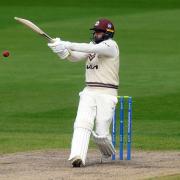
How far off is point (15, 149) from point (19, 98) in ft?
25.2

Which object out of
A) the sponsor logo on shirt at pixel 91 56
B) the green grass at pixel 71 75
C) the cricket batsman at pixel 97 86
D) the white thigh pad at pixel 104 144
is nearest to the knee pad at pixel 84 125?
the cricket batsman at pixel 97 86

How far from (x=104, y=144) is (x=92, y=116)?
1.41 ft

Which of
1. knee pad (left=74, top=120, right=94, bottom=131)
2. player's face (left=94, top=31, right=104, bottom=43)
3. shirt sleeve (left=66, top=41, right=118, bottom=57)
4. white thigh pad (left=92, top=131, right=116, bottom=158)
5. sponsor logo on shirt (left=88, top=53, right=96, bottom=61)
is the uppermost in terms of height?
player's face (left=94, top=31, right=104, bottom=43)

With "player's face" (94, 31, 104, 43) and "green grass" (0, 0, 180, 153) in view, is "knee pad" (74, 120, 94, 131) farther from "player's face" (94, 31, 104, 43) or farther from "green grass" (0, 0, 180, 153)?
"green grass" (0, 0, 180, 153)

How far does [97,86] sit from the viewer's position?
41.8 feet

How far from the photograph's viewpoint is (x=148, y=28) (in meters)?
40.3

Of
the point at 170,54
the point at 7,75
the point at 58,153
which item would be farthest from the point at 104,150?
the point at 170,54

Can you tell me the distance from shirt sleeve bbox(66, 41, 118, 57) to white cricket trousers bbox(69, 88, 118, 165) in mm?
589

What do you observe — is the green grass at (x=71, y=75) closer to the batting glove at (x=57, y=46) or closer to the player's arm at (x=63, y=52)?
the player's arm at (x=63, y=52)

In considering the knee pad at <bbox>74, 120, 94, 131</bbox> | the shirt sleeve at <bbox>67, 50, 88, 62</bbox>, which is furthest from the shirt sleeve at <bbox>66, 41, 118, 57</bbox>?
the knee pad at <bbox>74, 120, 94, 131</bbox>

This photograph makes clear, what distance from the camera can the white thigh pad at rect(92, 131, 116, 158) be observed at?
12539 mm

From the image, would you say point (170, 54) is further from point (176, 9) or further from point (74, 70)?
point (176, 9)

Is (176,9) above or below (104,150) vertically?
above

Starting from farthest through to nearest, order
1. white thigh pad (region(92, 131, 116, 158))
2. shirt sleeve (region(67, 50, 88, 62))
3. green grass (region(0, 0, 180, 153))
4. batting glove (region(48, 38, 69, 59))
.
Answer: green grass (region(0, 0, 180, 153)) → shirt sleeve (region(67, 50, 88, 62)) → white thigh pad (region(92, 131, 116, 158)) → batting glove (region(48, 38, 69, 59))
